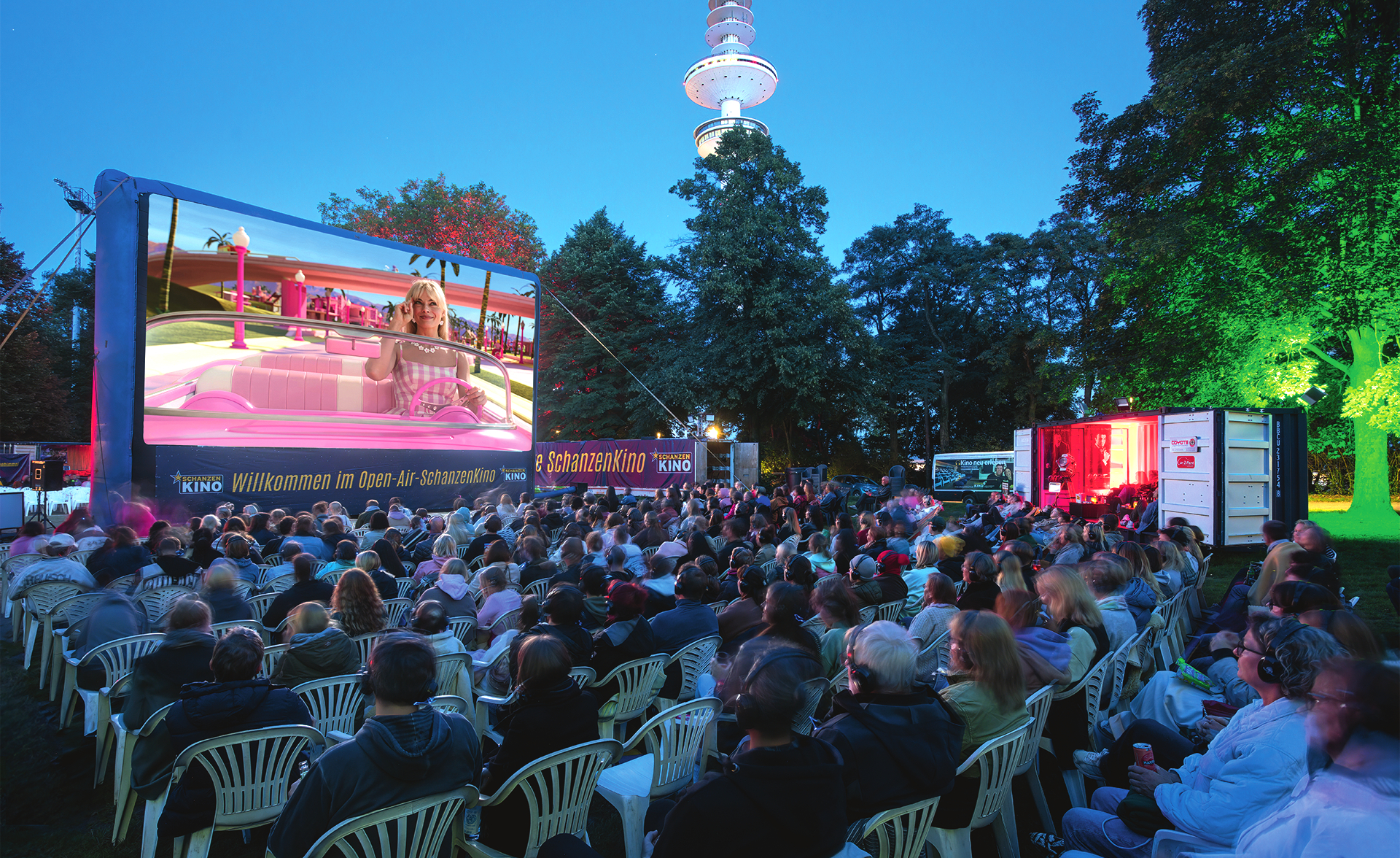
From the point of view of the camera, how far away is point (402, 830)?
184 cm

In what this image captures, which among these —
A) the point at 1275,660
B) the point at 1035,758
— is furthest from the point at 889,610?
the point at 1275,660

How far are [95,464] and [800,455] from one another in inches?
932

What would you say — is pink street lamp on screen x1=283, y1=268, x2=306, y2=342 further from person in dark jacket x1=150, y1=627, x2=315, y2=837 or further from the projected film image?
person in dark jacket x1=150, y1=627, x2=315, y2=837

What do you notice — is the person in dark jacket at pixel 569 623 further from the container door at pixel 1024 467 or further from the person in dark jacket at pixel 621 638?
the container door at pixel 1024 467

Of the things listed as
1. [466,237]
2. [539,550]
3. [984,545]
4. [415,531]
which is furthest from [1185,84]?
[466,237]

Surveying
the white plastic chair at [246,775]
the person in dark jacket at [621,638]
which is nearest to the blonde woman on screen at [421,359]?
the person in dark jacket at [621,638]

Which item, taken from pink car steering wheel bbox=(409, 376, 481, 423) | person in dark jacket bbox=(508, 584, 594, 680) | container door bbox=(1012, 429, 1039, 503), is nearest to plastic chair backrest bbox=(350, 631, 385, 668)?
person in dark jacket bbox=(508, 584, 594, 680)

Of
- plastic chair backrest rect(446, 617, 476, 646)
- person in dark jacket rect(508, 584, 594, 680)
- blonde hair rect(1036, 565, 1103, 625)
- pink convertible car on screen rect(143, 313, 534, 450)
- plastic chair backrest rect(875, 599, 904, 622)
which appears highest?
pink convertible car on screen rect(143, 313, 534, 450)

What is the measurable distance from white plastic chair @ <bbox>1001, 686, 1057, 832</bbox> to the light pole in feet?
41.6

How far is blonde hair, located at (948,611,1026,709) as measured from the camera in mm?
2457

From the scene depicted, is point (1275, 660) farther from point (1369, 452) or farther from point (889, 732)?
point (1369, 452)

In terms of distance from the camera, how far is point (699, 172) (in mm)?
24859

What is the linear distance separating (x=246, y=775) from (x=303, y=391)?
11.3m

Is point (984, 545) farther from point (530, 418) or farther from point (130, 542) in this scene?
point (530, 418)
